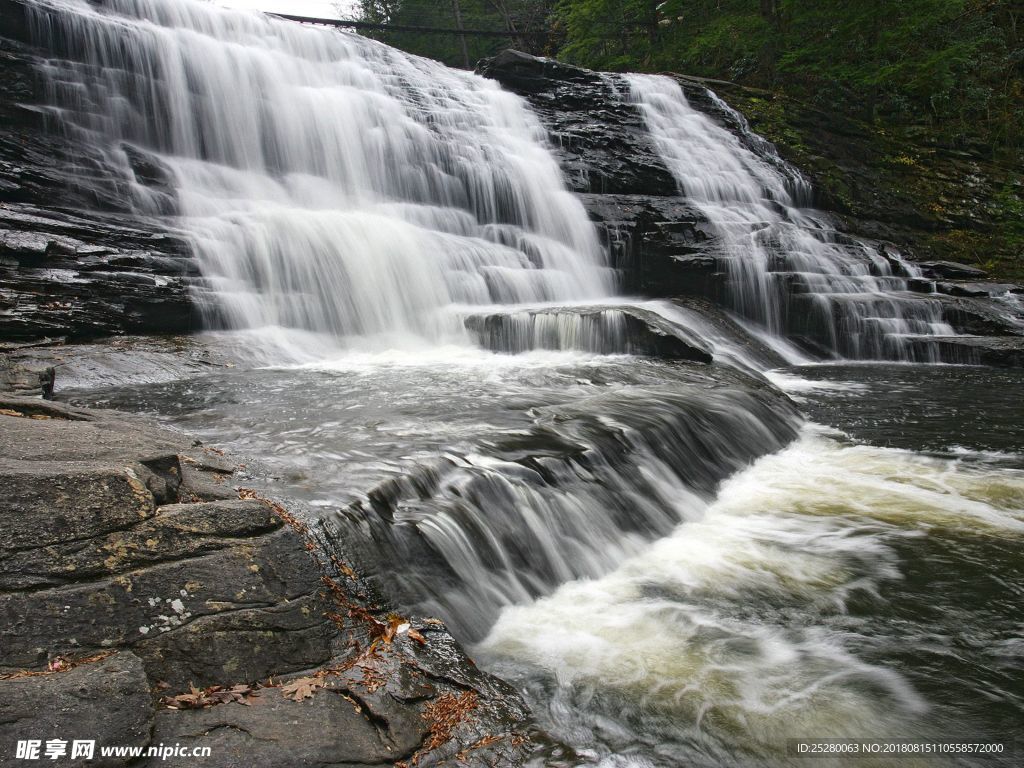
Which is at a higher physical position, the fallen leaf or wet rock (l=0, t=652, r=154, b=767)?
wet rock (l=0, t=652, r=154, b=767)

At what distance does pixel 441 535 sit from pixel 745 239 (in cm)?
1170

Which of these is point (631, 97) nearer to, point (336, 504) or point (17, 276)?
point (17, 276)

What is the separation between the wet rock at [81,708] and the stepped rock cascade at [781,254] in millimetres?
11864

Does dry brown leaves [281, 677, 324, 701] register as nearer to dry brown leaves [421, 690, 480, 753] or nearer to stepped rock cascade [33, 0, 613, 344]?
dry brown leaves [421, 690, 480, 753]

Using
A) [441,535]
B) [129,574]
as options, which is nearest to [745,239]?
[441,535]

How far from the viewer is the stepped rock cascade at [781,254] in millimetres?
11930

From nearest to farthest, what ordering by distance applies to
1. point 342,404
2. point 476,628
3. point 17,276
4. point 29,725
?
1. point 29,725
2. point 476,628
3. point 342,404
4. point 17,276


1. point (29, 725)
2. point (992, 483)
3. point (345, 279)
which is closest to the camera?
point (29, 725)

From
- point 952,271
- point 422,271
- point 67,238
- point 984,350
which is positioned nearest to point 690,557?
point 422,271

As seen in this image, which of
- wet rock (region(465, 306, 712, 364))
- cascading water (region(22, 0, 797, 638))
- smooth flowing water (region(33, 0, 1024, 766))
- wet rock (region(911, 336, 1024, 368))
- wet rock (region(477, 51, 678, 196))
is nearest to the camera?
smooth flowing water (region(33, 0, 1024, 766))

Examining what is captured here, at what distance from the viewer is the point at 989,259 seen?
A: 49.0ft

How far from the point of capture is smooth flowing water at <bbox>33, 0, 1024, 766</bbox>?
122 inches

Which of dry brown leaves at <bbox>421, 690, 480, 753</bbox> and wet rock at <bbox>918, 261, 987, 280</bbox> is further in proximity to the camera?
wet rock at <bbox>918, 261, 987, 280</bbox>

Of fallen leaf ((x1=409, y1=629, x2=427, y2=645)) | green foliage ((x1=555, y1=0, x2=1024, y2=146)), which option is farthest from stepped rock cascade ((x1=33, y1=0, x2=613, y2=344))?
green foliage ((x1=555, y1=0, x2=1024, y2=146))
